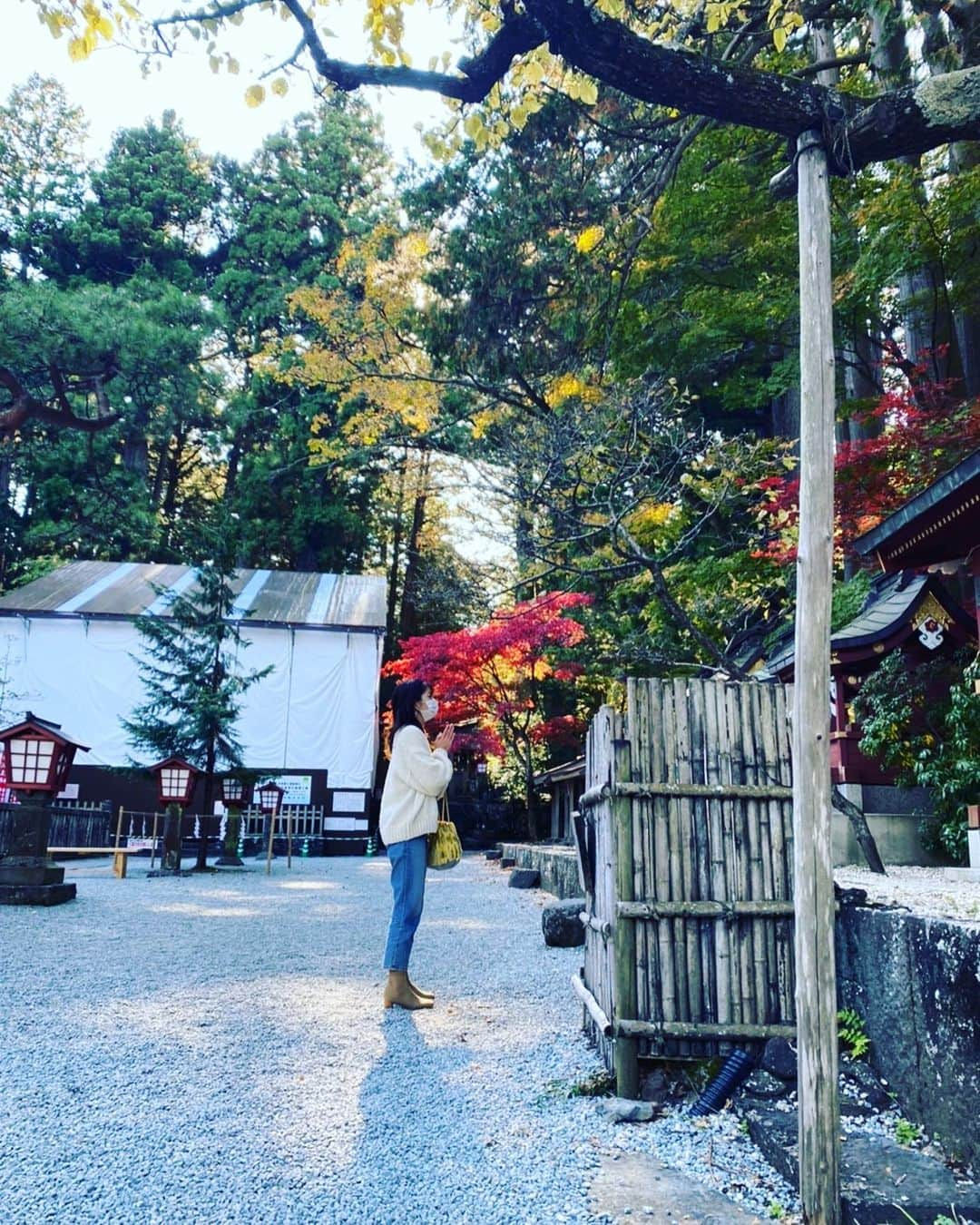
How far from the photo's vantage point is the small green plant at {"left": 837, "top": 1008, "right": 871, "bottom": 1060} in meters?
3.48

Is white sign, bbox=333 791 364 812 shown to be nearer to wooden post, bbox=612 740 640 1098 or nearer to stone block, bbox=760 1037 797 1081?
wooden post, bbox=612 740 640 1098

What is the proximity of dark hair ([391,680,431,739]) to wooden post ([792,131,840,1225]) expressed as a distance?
8.79 feet

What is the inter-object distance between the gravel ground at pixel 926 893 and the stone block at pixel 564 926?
2.07 meters

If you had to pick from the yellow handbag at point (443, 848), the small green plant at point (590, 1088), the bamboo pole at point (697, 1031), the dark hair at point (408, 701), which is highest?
the dark hair at point (408, 701)

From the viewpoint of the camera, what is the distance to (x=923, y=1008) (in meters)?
3.04

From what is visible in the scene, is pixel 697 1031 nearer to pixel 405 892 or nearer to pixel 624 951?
pixel 624 951

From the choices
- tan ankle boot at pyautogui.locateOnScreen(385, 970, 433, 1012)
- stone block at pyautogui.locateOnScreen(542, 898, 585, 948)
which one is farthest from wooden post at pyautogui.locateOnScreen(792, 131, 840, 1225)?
stone block at pyautogui.locateOnScreen(542, 898, 585, 948)

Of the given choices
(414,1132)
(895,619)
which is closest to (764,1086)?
(414,1132)

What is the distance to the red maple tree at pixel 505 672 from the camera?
55.7ft

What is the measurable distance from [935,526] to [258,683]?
17550 mm

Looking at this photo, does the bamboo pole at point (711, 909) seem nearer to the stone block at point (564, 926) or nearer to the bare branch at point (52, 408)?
the stone block at point (564, 926)

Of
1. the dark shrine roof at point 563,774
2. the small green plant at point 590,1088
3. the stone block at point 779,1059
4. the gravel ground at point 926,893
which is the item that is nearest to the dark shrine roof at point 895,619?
the gravel ground at point 926,893

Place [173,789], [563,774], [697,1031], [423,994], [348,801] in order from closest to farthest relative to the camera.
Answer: [697,1031], [423,994], [173,789], [563,774], [348,801]

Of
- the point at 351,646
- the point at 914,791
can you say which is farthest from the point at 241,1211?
the point at 351,646
